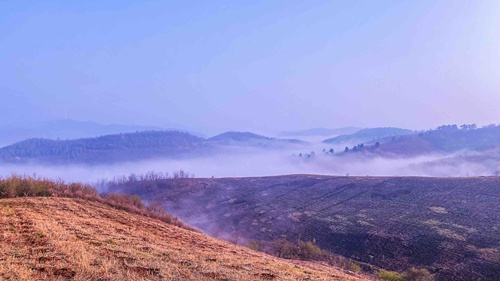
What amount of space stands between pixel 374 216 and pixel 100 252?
43.7 metres

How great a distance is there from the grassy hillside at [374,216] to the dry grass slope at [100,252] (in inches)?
870

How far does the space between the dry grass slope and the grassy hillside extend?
22.1 metres

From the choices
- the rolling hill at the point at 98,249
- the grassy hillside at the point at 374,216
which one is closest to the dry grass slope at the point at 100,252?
the rolling hill at the point at 98,249

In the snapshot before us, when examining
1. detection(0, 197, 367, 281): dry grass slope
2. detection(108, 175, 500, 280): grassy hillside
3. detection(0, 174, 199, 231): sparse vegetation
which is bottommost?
detection(108, 175, 500, 280): grassy hillside

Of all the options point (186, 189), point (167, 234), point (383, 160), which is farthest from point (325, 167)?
point (167, 234)

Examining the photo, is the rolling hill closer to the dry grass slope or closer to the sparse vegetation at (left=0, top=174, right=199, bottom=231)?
the dry grass slope

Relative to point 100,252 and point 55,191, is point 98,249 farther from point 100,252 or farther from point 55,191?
point 55,191

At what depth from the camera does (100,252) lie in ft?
47.3

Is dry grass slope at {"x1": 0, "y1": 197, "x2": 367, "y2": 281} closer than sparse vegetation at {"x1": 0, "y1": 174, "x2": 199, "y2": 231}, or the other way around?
dry grass slope at {"x1": 0, "y1": 197, "x2": 367, "y2": 281}

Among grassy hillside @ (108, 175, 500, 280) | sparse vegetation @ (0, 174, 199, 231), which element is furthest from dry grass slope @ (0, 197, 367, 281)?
grassy hillside @ (108, 175, 500, 280)

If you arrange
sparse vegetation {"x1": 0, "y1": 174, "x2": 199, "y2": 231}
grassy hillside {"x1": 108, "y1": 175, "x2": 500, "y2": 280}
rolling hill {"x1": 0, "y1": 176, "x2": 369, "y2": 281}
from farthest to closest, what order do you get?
grassy hillside {"x1": 108, "y1": 175, "x2": 500, "y2": 280}, sparse vegetation {"x1": 0, "y1": 174, "x2": 199, "y2": 231}, rolling hill {"x1": 0, "y1": 176, "x2": 369, "y2": 281}

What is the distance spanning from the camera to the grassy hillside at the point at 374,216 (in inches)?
1416

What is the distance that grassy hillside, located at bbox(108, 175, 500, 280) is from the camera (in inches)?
1416

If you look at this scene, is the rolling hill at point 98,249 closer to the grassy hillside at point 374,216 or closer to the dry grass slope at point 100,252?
the dry grass slope at point 100,252
